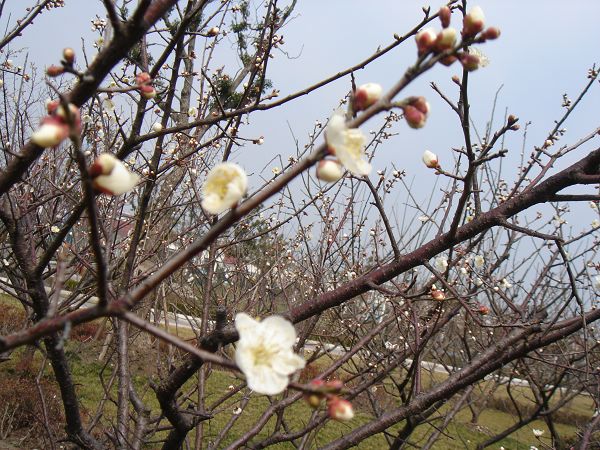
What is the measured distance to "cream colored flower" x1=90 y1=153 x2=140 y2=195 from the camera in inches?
27.4

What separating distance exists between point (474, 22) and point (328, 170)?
44 cm

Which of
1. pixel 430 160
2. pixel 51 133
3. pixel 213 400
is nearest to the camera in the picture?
pixel 51 133

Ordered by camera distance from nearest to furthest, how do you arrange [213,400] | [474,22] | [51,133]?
[51,133]
[474,22]
[213,400]

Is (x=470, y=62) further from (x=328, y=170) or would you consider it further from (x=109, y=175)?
(x=109, y=175)

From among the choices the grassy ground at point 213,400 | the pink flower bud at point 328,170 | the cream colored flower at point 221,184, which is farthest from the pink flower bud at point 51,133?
the grassy ground at point 213,400

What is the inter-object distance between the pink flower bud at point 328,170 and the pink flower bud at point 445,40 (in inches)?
10.4

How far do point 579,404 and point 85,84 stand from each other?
1910 cm

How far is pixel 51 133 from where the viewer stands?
637 mm

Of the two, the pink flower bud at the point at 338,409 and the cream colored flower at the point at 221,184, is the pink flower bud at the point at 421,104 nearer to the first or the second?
the cream colored flower at the point at 221,184

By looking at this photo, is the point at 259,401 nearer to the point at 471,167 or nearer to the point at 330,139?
the point at 471,167

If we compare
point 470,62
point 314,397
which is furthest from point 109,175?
point 470,62

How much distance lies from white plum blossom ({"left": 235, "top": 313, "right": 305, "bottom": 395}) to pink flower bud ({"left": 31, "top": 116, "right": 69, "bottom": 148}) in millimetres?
400

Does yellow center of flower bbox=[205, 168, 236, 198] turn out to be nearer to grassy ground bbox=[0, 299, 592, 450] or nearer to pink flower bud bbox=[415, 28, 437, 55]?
pink flower bud bbox=[415, 28, 437, 55]

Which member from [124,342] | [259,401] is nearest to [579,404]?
[259,401]
